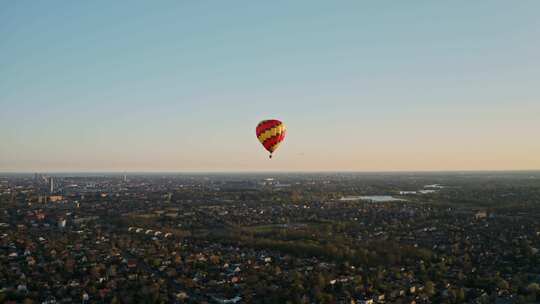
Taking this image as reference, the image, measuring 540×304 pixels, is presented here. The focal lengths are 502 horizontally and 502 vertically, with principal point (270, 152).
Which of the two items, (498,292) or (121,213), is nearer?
(498,292)

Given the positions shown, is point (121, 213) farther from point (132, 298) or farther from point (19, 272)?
point (132, 298)

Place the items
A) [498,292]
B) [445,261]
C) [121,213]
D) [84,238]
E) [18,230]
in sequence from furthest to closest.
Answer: [121,213], [18,230], [84,238], [445,261], [498,292]

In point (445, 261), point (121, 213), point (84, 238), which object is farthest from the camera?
point (121, 213)

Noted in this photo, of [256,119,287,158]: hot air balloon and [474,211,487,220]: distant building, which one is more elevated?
[256,119,287,158]: hot air balloon

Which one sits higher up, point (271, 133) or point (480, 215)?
point (271, 133)

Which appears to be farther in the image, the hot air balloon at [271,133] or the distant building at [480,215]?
the distant building at [480,215]

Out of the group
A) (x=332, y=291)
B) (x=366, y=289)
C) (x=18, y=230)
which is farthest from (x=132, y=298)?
(x=18, y=230)

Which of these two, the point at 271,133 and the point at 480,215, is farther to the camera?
the point at 480,215

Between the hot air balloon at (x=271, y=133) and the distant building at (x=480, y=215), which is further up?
the hot air balloon at (x=271, y=133)
